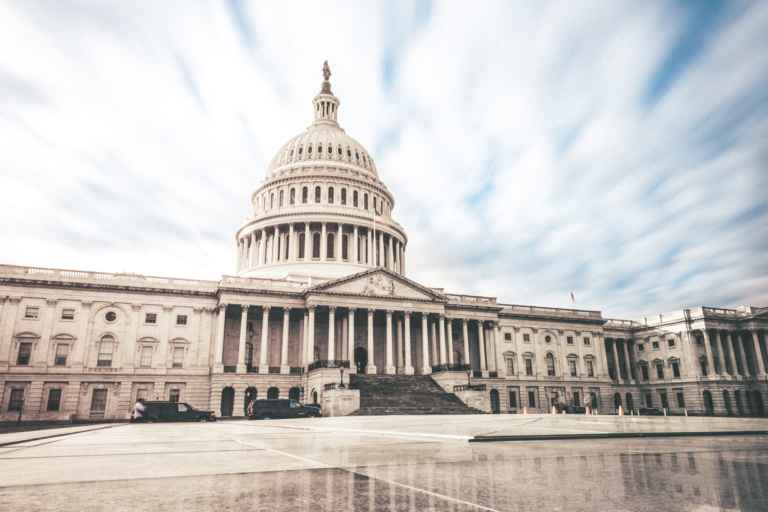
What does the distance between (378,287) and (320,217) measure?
1956cm

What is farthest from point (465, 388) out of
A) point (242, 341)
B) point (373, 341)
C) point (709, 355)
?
point (709, 355)

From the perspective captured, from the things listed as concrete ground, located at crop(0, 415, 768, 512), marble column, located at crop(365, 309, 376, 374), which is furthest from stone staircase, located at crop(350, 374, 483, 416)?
concrete ground, located at crop(0, 415, 768, 512)

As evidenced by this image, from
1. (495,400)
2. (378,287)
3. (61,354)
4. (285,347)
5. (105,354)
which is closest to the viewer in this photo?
(61,354)

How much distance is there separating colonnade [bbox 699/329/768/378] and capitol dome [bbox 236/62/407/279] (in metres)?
45.4

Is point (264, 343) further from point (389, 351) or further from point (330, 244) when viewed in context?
point (330, 244)

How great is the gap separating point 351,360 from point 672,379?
163 feet

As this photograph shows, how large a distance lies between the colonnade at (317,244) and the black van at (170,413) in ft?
120

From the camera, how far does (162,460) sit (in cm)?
827

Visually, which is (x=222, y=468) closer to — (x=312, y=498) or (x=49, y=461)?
(x=312, y=498)

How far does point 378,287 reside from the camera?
57.3 m

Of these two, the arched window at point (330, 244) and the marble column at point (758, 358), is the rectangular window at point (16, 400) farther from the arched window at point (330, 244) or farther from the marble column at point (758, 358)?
the marble column at point (758, 358)

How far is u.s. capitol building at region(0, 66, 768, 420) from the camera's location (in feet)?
162

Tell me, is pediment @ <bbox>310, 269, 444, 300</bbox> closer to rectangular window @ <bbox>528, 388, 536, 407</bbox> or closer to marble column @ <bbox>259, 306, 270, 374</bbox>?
marble column @ <bbox>259, 306, 270, 374</bbox>

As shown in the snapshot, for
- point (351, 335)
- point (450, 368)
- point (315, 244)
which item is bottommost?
point (450, 368)
